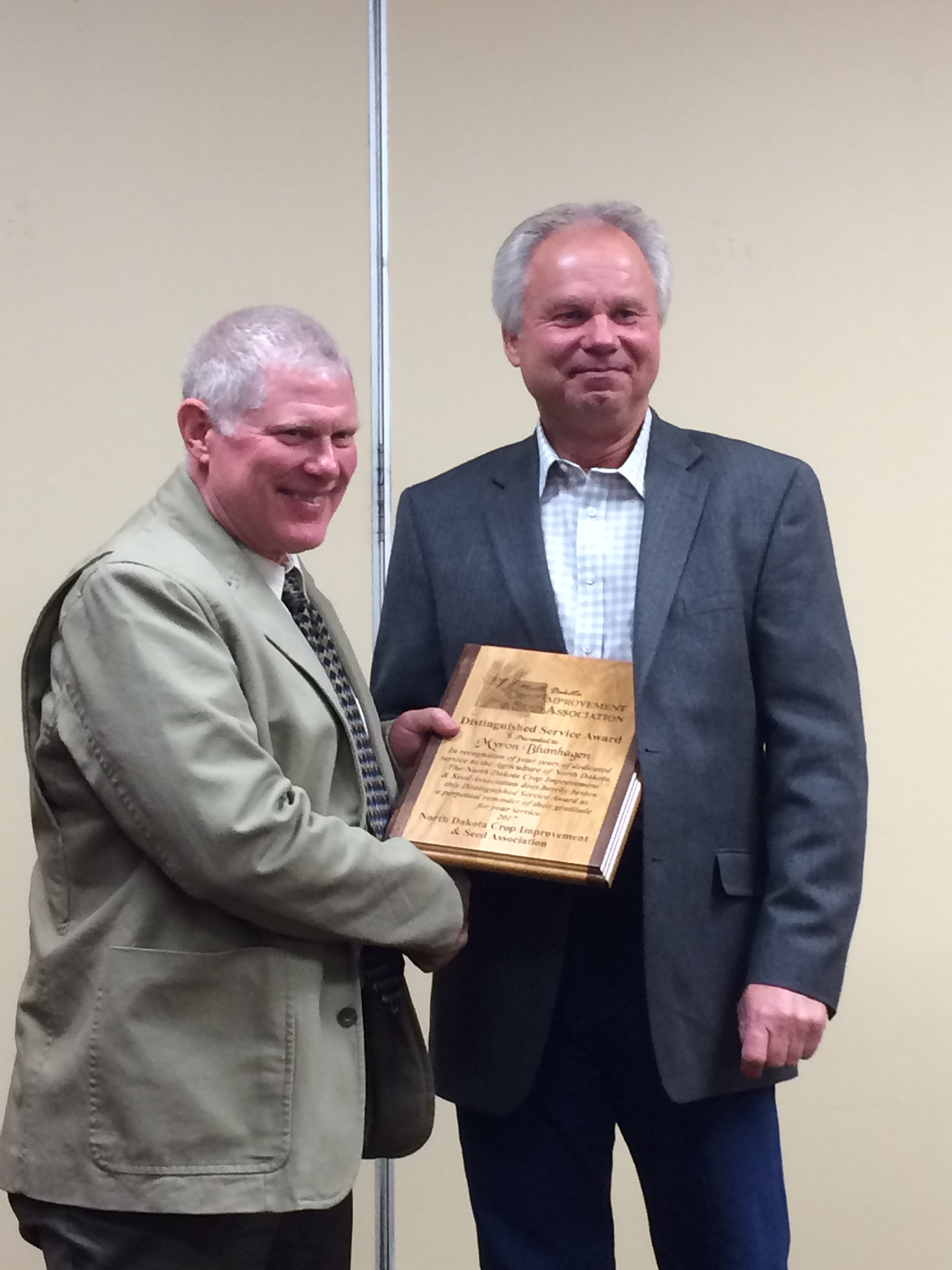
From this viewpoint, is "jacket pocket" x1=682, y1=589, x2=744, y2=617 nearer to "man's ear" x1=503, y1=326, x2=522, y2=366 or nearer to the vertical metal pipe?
"man's ear" x1=503, y1=326, x2=522, y2=366

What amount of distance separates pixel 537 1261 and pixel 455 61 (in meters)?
1.85

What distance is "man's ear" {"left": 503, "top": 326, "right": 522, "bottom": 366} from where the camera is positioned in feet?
5.69

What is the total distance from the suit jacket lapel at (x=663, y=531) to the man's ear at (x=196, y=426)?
48 centimetres

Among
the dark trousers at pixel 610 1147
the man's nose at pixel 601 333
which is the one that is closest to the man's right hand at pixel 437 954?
the dark trousers at pixel 610 1147

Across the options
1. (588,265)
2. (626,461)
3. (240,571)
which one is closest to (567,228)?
(588,265)

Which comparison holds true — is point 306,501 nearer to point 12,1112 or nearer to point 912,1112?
point 12,1112

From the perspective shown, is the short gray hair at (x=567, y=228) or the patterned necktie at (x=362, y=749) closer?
the patterned necktie at (x=362, y=749)

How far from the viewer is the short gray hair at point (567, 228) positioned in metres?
1.71

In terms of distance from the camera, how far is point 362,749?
1.57 meters

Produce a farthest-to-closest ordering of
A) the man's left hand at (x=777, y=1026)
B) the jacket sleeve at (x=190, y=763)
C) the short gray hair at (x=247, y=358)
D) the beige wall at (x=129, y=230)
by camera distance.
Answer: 1. the beige wall at (x=129, y=230)
2. the man's left hand at (x=777, y=1026)
3. the short gray hair at (x=247, y=358)
4. the jacket sleeve at (x=190, y=763)

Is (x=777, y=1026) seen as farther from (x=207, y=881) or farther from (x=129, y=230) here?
(x=129, y=230)

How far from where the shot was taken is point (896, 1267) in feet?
8.63

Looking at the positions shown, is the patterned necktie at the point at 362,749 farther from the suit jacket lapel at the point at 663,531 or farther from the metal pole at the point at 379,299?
the metal pole at the point at 379,299

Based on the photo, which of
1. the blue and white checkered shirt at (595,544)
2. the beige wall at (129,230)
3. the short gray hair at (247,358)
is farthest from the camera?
the beige wall at (129,230)
